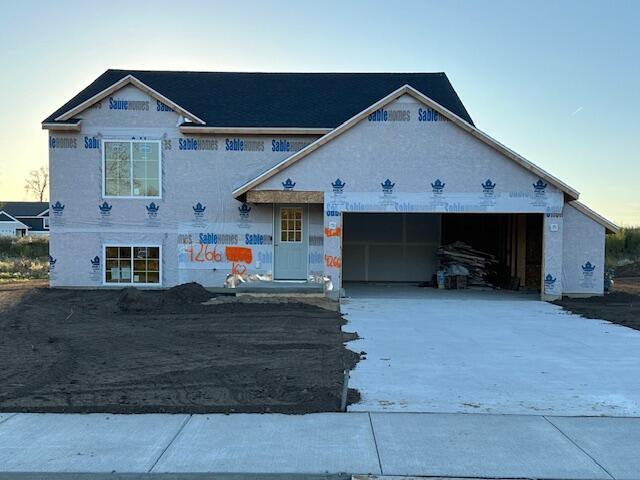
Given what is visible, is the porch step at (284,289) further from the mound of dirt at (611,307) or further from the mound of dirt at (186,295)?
the mound of dirt at (611,307)

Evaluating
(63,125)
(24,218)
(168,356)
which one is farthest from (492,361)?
(24,218)

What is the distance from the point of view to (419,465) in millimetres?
5109

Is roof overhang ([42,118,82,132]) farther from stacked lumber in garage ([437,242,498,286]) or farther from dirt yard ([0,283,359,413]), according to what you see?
stacked lumber in garage ([437,242,498,286])

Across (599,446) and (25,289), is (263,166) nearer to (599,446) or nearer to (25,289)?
Answer: (25,289)

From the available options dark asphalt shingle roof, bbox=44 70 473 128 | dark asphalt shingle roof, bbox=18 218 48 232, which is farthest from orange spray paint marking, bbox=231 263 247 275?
dark asphalt shingle roof, bbox=18 218 48 232

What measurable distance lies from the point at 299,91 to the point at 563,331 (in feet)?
44.4

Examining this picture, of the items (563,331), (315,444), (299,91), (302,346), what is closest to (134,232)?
(299,91)

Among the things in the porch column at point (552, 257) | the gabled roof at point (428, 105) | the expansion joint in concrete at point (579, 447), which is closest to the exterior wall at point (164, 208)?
the gabled roof at point (428, 105)

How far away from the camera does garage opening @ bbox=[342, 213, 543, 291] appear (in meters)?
22.3

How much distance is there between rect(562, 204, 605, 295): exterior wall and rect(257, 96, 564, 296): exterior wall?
1.15m

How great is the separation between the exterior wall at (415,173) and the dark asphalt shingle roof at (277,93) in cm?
238

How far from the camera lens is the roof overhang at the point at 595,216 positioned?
57.9ft

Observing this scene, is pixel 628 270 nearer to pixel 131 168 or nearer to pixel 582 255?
pixel 582 255

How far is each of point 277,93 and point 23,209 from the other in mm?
80900
